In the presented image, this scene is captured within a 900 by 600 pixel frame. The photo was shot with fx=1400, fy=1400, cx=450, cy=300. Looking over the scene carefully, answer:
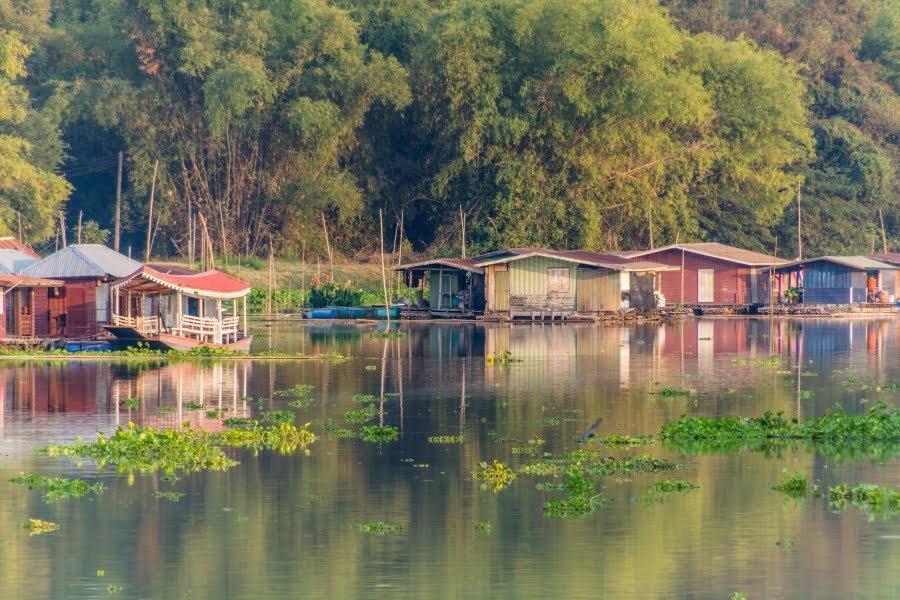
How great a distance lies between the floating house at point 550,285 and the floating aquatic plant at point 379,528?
4647cm

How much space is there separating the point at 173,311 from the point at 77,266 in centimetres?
366

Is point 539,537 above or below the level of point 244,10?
below

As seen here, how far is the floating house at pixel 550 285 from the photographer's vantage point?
6481 centimetres

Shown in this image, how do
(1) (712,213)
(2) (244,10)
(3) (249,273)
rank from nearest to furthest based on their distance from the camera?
(3) (249,273) < (2) (244,10) < (1) (712,213)

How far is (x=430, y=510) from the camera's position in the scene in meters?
19.0

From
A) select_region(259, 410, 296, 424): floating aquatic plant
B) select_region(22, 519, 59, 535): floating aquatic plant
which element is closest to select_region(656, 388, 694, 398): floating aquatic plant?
select_region(259, 410, 296, 424): floating aquatic plant

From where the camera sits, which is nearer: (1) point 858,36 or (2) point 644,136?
(2) point 644,136

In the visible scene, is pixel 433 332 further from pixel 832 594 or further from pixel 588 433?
pixel 832 594

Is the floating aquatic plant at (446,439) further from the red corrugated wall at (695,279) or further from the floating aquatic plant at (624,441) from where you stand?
the red corrugated wall at (695,279)

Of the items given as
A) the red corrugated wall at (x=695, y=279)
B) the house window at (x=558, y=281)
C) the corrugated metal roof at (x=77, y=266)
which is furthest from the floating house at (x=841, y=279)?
the corrugated metal roof at (x=77, y=266)

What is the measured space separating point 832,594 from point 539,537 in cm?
388

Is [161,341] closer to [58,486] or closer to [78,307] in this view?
[78,307]

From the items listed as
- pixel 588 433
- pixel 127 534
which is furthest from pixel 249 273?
pixel 127 534

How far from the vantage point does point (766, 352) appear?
4588 centimetres
